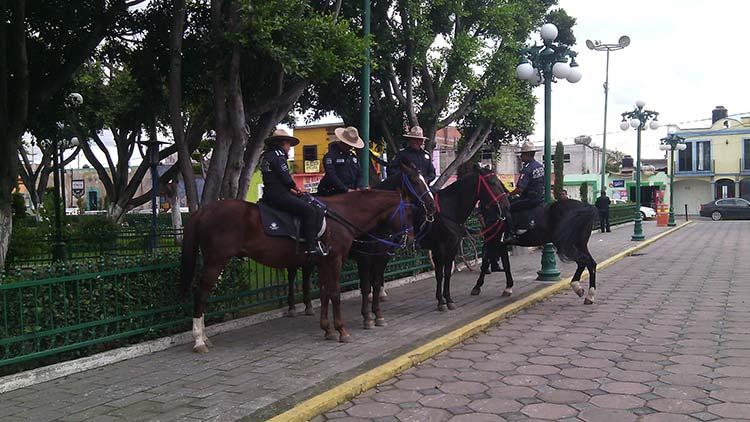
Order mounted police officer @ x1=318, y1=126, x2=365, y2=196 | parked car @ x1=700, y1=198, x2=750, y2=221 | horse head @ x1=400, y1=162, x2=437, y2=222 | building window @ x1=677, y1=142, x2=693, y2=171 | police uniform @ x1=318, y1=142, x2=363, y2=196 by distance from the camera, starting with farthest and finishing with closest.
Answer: building window @ x1=677, y1=142, x2=693, y2=171 < parked car @ x1=700, y1=198, x2=750, y2=221 < police uniform @ x1=318, y1=142, x2=363, y2=196 < mounted police officer @ x1=318, y1=126, x2=365, y2=196 < horse head @ x1=400, y1=162, x2=437, y2=222

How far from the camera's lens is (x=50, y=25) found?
961 cm

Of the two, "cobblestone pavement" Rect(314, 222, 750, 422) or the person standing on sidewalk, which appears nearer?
"cobblestone pavement" Rect(314, 222, 750, 422)

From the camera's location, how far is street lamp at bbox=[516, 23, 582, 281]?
12461mm

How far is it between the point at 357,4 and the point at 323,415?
10109 millimetres

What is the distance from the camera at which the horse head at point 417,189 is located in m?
8.32

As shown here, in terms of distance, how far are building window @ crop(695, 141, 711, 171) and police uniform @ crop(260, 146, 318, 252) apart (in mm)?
53957

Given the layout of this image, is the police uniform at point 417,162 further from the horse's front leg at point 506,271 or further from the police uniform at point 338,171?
the horse's front leg at point 506,271

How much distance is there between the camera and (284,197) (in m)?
7.22

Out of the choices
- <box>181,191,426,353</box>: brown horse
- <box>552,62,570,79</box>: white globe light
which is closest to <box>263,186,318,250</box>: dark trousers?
<box>181,191,426,353</box>: brown horse

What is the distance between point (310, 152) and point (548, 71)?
3091 cm

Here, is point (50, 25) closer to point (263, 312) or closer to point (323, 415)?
point (263, 312)

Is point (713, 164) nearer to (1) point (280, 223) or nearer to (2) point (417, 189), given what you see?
(2) point (417, 189)

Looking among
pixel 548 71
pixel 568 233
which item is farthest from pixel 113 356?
pixel 548 71

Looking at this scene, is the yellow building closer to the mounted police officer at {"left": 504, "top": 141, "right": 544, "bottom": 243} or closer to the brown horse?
the mounted police officer at {"left": 504, "top": 141, "right": 544, "bottom": 243}
